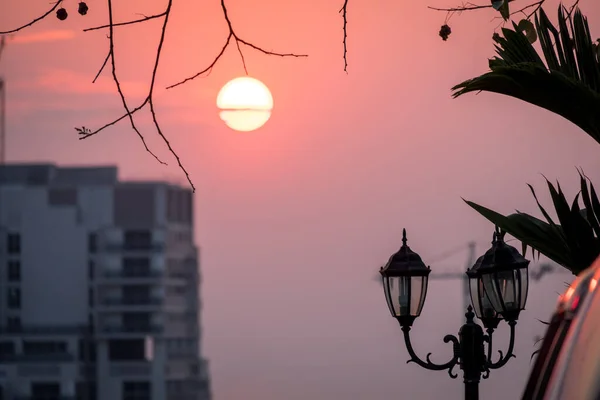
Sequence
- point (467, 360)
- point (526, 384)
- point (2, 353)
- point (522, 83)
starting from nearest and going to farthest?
point (526, 384) → point (522, 83) → point (467, 360) → point (2, 353)

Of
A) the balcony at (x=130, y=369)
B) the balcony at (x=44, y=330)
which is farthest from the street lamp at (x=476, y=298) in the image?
the balcony at (x=44, y=330)

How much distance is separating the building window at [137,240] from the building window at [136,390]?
11.5 metres

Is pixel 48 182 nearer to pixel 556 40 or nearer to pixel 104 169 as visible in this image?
pixel 104 169

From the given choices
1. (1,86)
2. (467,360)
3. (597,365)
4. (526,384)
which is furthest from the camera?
(1,86)

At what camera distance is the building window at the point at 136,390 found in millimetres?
111925

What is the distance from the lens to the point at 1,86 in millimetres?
108125

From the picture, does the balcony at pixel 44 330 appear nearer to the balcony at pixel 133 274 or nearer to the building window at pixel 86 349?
the building window at pixel 86 349

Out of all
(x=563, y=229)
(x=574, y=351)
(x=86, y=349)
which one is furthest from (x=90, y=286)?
(x=574, y=351)

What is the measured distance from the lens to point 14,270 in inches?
4678

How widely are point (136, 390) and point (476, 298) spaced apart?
10775 centimetres

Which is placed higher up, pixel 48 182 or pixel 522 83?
pixel 48 182

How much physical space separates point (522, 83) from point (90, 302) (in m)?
115

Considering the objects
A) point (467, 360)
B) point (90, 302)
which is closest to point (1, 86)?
point (90, 302)

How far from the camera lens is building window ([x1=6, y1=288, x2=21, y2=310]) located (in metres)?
117
